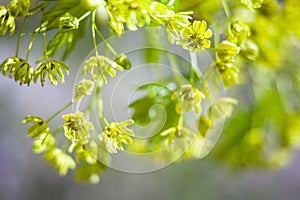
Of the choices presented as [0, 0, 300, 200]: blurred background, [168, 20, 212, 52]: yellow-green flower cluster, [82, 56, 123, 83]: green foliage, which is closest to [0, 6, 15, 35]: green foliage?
[82, 56, 123, 83]: green foliage

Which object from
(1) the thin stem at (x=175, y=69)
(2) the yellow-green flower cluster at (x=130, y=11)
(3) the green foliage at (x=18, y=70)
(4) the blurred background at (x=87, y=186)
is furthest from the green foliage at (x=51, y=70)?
(4) the blurred background at (x=87, y=186)

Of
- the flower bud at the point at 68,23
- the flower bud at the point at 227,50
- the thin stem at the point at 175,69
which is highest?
the flower bud at the point at 68,23

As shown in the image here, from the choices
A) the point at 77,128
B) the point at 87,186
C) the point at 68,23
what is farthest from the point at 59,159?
the point at 87,186

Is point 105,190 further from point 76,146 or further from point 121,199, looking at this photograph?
point 76,146

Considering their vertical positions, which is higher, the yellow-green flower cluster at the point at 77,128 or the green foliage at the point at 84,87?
the green foliage at the point at 84,87

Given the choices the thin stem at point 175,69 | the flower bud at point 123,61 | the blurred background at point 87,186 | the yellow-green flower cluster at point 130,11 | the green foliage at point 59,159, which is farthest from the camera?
the blurred background at point 87,186

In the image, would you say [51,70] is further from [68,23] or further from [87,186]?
[87,186]

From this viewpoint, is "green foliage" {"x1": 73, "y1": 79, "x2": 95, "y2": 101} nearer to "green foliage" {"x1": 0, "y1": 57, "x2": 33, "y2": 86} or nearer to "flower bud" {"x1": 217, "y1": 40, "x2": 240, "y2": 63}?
"green foliage" {"x1": 0, "y1": 57, "x2": 33, "y2": 86}

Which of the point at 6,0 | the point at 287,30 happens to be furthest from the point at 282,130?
the point at 6,0

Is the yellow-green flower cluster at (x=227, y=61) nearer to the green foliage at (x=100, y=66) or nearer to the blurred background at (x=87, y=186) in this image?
the green foliage at (x=100, y=66)
